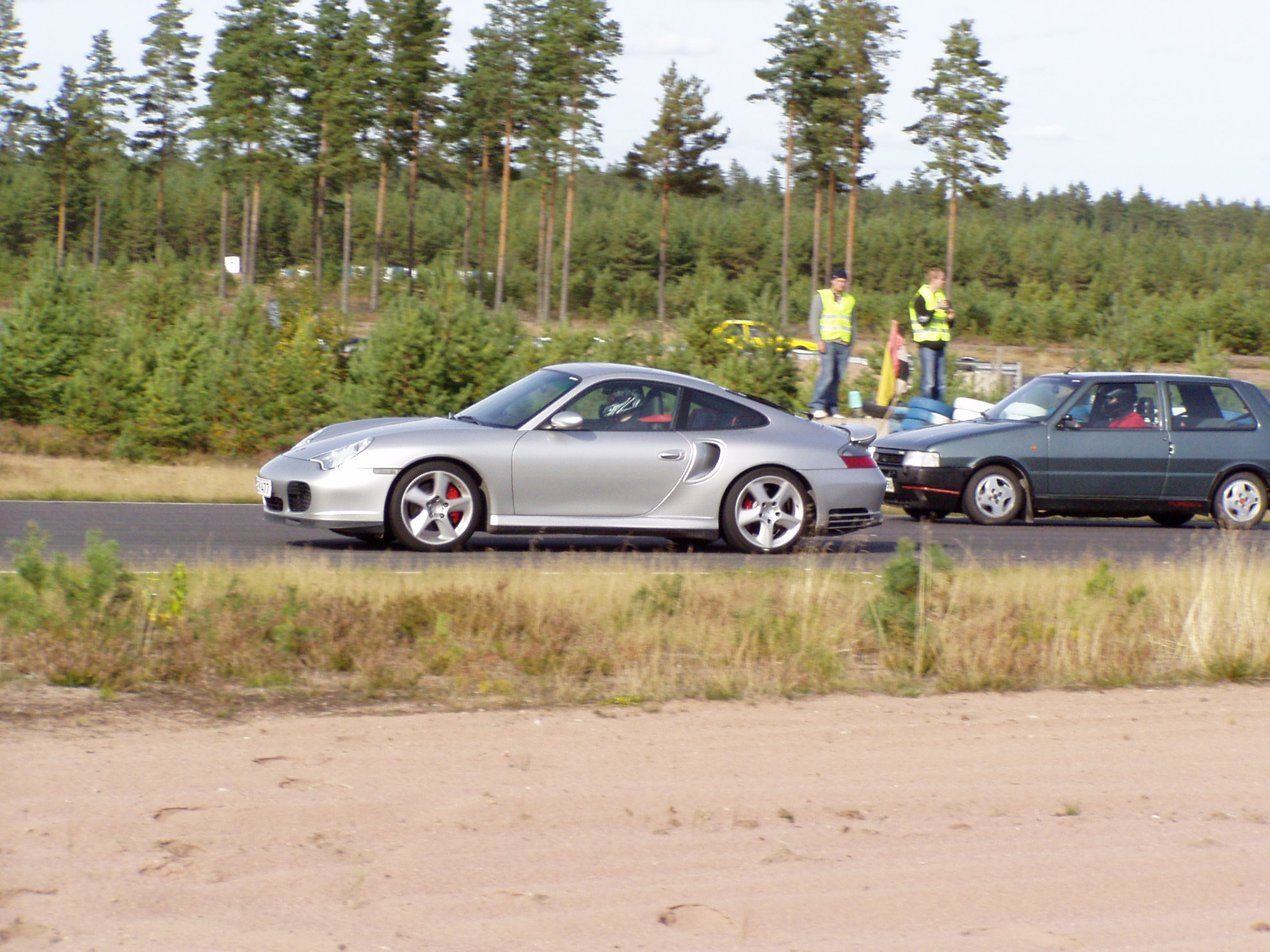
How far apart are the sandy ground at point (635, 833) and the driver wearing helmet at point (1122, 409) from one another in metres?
9.03

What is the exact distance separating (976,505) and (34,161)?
96.0 metres

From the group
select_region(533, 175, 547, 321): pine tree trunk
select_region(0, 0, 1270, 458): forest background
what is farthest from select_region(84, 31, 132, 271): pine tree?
select_region(533, 175, 547, 321): pine tree trunk

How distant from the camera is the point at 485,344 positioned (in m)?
25.6

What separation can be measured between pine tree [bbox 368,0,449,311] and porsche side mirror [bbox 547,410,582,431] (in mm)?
65632

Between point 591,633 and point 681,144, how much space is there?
7063 centimetres

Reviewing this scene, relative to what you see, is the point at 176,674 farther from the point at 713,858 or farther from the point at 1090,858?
the point at 1090,858

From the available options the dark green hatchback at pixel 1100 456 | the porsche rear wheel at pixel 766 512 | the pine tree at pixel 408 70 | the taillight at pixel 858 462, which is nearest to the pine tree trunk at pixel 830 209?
the pine tree at pixel 408 70

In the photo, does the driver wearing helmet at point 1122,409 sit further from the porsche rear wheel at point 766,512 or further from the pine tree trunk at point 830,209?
the pine tree trunk at point 830,209

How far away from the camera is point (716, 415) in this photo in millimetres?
11422

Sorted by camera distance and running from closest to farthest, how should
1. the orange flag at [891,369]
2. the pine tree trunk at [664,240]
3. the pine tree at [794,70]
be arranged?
the orange flag at [891,369] < the pine tree at [794,70] < the pine tree trunk at [664,240]

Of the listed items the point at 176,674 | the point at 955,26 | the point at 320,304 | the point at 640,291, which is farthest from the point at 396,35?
the point at 176,674

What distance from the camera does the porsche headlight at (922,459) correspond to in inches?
579

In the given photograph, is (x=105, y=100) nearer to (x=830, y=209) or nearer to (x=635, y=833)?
(x=830, y=209)

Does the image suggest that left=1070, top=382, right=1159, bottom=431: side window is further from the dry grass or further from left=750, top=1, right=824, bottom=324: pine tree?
left=750, top=1, right=824, bottom=324: pine tree
